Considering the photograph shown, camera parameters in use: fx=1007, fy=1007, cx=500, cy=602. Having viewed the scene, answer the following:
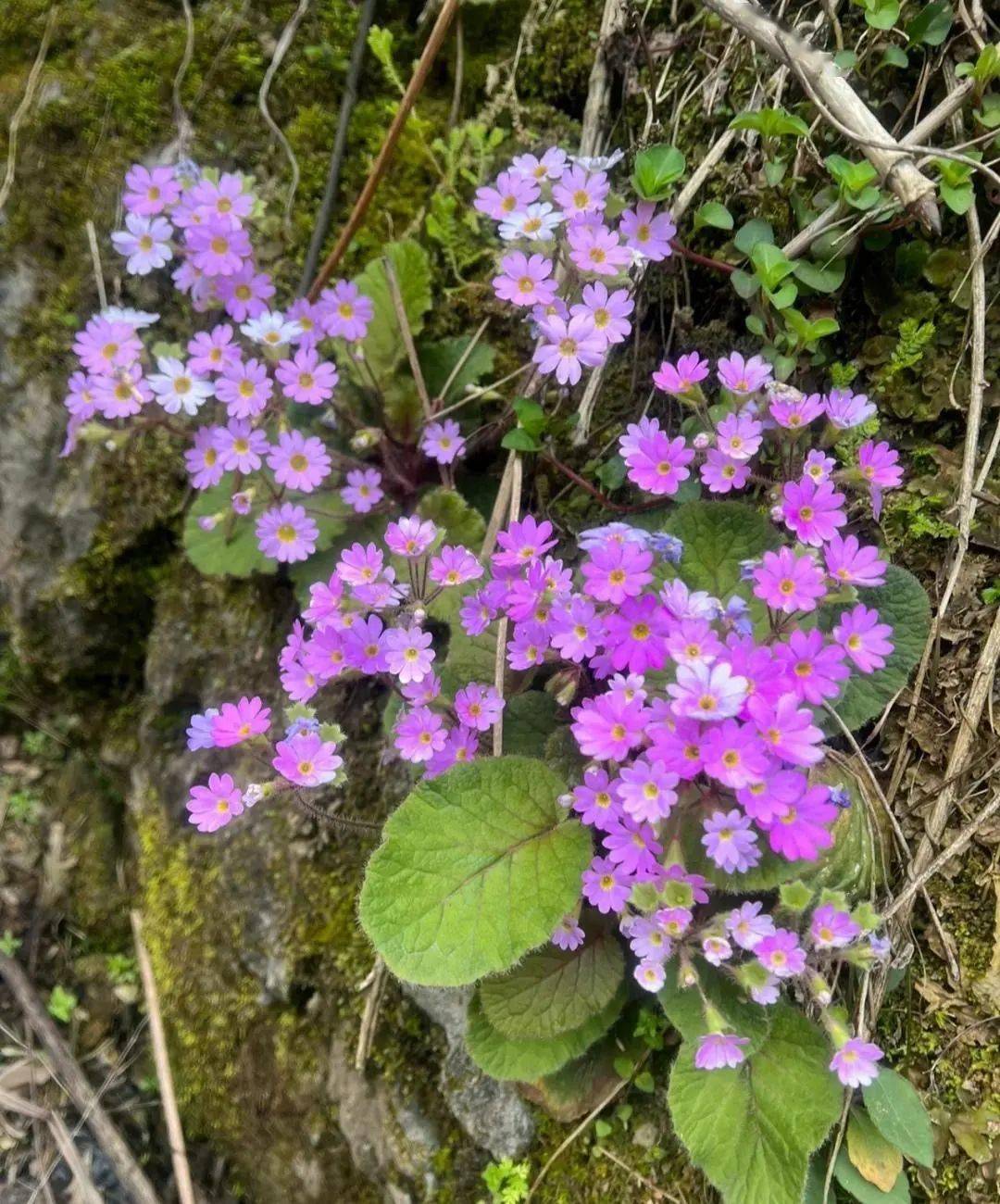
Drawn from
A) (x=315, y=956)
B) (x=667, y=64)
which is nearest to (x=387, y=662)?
(x=315, y=956)

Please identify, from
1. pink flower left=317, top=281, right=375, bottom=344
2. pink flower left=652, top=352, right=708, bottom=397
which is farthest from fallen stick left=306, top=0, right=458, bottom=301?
pink flower left=652, top=352, right=708, bottom=397

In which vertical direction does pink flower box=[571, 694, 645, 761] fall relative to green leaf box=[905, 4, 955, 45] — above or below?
below

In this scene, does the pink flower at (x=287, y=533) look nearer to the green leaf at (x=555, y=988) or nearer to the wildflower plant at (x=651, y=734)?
the wildflower plant at (x=651, y=734)

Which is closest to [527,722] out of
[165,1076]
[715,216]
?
[715,216]

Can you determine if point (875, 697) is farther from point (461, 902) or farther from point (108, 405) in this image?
point (108, 405)

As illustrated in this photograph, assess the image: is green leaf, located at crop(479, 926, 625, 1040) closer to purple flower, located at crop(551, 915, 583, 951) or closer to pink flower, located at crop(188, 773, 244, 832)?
purple flower, located at crop(551, 915, 583, 951)

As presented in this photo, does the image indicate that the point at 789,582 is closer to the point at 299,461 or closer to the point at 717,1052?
the point at 717,1052
